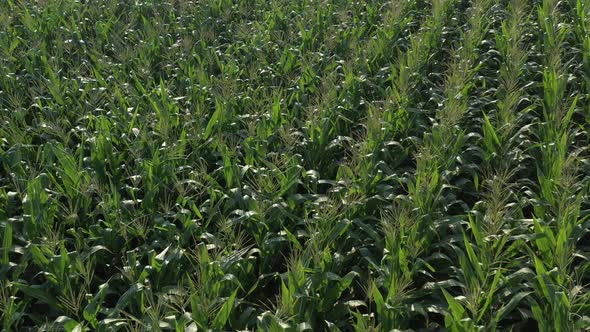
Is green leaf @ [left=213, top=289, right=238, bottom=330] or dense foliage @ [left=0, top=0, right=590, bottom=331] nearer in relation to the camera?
green leaf @ [left=213, top=289, right=238, bottom=330]

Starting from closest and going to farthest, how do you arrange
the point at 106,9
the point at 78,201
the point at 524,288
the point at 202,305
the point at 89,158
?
the point at 202,305, the point at 524,288, the point at 78,201, the point at 89,158, the point at 106,9

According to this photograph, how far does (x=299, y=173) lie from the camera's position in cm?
361

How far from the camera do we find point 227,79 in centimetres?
485

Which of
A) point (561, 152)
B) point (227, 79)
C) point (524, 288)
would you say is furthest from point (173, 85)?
point (524, 288)

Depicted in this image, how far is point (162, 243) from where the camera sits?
331 cm

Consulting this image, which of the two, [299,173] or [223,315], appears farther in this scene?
[299,173]

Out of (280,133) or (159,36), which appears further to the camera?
(159,36)

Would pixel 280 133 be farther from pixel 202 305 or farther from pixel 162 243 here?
pixel 202 305

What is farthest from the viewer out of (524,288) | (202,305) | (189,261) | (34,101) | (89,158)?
(34,101)

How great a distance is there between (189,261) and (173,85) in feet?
6.63

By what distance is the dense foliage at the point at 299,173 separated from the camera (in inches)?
115

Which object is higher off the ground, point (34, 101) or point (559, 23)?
point (559, 23)

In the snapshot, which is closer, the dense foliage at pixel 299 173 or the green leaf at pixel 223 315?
the green leaf at pixel 223 315

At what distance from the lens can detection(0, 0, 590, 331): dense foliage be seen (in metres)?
2.92
